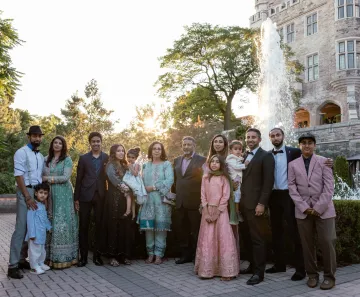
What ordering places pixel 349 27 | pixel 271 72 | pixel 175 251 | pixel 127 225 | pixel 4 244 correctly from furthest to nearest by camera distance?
1. pixel 349 27
2. pixel 271 72
3. pixel 4 244
4. pixel 175 251
5. pixel 127 225

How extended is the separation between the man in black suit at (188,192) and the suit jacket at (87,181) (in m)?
1.35

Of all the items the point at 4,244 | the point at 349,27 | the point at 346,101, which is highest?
the point at 349,27

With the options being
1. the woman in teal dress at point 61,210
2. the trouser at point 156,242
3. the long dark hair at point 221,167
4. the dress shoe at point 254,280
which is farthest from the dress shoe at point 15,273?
the dress shoe at point 254,280

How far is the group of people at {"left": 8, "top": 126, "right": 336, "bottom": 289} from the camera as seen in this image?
227 inches

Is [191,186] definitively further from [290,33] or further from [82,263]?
[290,33]

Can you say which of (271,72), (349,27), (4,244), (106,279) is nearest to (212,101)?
(271,72)

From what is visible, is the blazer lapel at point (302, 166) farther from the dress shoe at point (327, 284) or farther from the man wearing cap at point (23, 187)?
the man wearing cap at point (23, 187)

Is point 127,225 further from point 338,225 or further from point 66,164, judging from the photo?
point 338,225

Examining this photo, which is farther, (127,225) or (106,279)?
(127,225)

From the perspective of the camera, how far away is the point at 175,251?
771 cm

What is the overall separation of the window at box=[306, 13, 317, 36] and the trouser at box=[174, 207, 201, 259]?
31.6 metres

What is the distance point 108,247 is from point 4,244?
3.54 m

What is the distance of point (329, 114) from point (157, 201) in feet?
109

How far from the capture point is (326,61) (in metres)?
33.4
